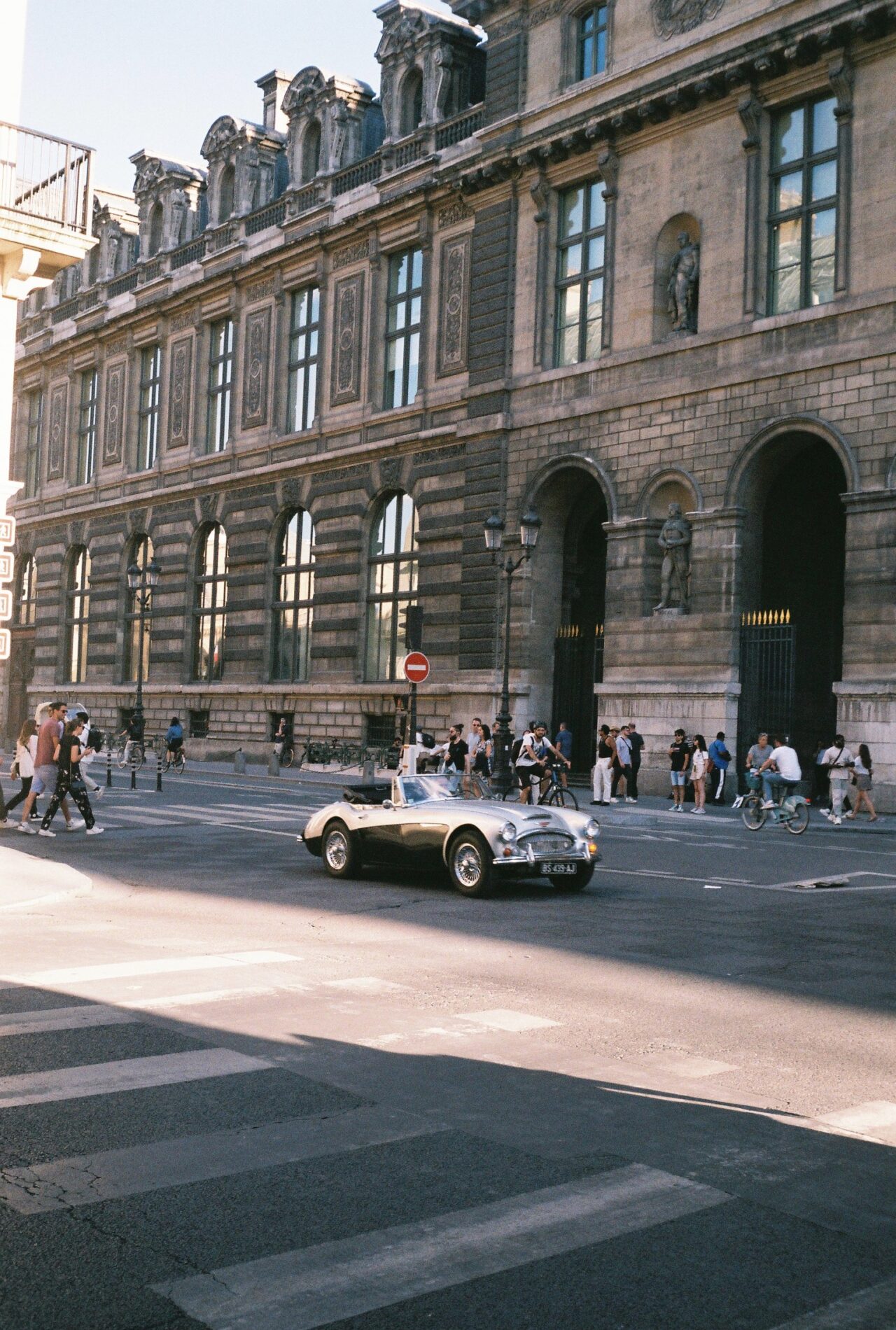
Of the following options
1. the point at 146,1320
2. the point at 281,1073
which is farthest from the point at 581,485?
→ the point at 146,1320

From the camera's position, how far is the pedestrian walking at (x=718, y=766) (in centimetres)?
3039

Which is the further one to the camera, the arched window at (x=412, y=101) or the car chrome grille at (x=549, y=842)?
the arched window at (x=412, y=101)

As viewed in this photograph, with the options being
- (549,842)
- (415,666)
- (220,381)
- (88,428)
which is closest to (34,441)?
(88,428)

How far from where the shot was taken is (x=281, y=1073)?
701 centimetres

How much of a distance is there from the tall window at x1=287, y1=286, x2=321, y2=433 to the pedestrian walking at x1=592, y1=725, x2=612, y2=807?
62.2 feet

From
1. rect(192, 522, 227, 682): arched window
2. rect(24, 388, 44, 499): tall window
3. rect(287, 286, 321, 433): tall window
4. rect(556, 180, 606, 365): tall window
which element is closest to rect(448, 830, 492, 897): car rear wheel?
rect(556, 180, 606, 365): tall window

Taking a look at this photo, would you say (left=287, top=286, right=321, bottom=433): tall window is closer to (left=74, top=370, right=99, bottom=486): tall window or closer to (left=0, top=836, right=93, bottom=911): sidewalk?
(left=74, top=370, right=99, bottom=486): tall window

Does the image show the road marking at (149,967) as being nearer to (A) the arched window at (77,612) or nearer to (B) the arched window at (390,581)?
(B) the arched window at (390,581)

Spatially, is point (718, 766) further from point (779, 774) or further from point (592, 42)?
point (592, 42)

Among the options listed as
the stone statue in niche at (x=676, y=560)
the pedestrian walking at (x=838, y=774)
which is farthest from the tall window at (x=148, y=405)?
the pedestrian walking at (x=838, y=774)

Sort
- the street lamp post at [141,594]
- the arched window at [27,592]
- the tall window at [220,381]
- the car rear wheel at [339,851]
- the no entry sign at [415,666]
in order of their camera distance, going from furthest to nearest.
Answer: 1. the arched window at [27,592]
2. the tall window at [220,381]
3. the street lamp post at [141,594]
4. the no entry sign at [415,666]
5. the car rear wheel at [339,851]

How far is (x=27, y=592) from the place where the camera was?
6203 cm

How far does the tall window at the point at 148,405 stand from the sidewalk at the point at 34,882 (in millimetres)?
39268

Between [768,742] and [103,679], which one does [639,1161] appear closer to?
[768,742]
